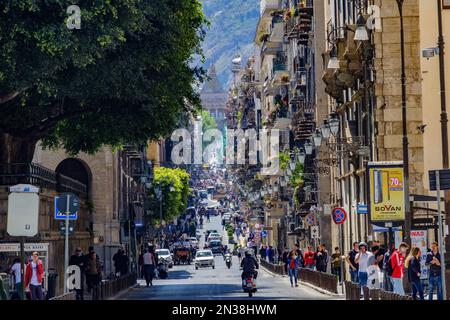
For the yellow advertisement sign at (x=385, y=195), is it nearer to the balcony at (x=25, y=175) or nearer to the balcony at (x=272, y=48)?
the balcony at (x=25, y=175)

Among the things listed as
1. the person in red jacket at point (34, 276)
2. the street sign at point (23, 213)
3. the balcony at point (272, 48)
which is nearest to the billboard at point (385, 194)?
the person in red jacket at point (34, 276)

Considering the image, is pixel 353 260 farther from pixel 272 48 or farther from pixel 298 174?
pixel 272 48

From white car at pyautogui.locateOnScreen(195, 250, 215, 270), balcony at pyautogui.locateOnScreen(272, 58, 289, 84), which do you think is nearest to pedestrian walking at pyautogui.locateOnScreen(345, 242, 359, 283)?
white car at pyautogui.locateOnScreen(195, 250, 215, 270)

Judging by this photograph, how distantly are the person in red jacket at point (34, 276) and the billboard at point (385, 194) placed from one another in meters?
10.4

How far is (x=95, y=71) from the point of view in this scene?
3634 cm

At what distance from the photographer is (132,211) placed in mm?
85875

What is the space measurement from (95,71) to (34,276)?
7271mm

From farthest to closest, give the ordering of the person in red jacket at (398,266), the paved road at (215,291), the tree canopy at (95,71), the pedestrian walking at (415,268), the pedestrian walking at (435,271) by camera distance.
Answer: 1. the paved road at (215,291)
2. the tree canopy at (95,71)
3. the person in red jacket at (398,266)
4. the pedestrian walking at (415,268)
5. the pedestrian walking at (435,271)

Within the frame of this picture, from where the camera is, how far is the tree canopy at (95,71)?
33.4m

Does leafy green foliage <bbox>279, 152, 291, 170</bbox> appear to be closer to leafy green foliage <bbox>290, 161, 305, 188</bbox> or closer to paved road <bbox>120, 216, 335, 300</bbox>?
leafy green foliage <bbox>290, 161, 305, 188</bbox>

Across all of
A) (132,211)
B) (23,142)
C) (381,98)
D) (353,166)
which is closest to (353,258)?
(381,98)

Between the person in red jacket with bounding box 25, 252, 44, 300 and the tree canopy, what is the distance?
5437 millimetres

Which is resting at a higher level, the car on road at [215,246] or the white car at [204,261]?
the car on road at [215,246]

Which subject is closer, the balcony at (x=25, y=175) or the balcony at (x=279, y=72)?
the balcony at (x=25, y=175)
